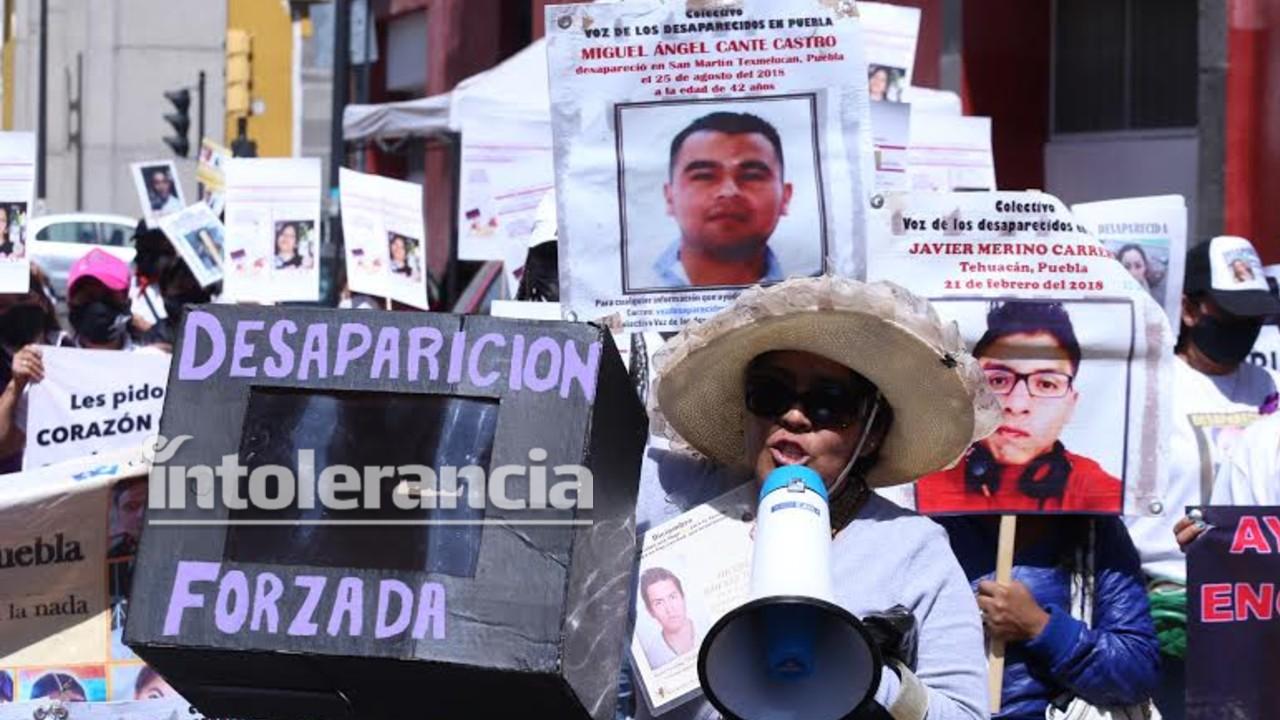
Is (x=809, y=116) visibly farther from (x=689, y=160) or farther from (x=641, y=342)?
(x=641, y=342)

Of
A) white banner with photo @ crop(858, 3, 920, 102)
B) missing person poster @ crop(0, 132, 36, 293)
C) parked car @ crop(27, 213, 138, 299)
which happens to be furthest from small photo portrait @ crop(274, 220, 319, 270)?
parked car @ crop(27, 213, 138, 299)

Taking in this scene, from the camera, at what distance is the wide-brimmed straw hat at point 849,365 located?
11.7ft

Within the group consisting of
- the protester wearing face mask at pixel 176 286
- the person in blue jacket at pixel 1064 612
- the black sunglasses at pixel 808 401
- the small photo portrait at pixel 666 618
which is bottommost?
the person in blue jacket at pixel 1064 612

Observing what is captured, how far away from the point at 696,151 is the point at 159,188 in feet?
32.7

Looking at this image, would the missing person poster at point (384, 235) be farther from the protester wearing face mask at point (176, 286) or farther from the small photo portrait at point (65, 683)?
the small photo portrait at point (65, 683)

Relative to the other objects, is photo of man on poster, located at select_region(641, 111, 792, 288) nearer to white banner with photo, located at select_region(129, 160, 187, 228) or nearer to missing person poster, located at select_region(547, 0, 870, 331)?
missing person poster, located at select_region(547, 0, 870, 331)

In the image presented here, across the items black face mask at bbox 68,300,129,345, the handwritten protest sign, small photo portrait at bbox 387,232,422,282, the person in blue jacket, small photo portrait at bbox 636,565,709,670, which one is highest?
small photo portrait at bbox 387,232,422,282

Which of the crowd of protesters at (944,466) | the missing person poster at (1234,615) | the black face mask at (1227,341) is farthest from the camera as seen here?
the black face mask at (1227,341)

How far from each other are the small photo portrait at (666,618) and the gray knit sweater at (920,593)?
0.10 metres

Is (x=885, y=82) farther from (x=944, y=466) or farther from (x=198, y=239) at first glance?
(x=944, y=466)

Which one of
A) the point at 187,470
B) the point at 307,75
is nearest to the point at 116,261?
the point at 187,470

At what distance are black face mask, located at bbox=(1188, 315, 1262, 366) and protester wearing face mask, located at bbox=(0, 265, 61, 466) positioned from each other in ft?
12.6

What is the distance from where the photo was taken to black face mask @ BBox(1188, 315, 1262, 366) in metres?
7.18

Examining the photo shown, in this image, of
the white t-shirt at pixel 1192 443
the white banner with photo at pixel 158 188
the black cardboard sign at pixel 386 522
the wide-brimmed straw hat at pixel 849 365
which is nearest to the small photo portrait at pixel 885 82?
the white t-shirt at pixel 1192 443
